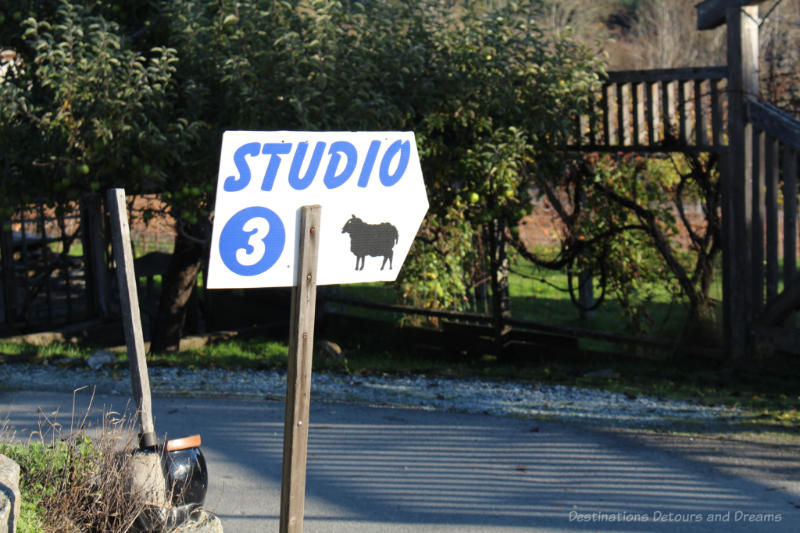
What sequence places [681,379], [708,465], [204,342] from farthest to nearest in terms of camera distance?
[204,342] → [681,379] → [708,465]

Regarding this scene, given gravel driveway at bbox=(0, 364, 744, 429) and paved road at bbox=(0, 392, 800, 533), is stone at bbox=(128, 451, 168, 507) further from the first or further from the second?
gravel driveway at bbox=(0, 364, 744, 429)

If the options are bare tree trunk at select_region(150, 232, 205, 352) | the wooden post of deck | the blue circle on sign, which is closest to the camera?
the blue circle on sign

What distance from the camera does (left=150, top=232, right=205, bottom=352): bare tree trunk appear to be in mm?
9898

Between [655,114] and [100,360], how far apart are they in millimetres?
5684

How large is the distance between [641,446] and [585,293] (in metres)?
5.96

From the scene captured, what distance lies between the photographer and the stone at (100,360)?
800cm

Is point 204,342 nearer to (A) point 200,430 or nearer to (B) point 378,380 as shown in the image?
(B) point 378,380

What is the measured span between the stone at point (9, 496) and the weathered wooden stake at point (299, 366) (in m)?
1.01

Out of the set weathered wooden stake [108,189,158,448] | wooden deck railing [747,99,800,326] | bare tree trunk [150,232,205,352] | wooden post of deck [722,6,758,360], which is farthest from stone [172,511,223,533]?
bare tree trunk [150,232,205,352]

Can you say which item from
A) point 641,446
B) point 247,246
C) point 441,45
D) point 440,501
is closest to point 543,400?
point 641,446

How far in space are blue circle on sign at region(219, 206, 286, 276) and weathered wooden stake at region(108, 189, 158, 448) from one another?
40.2 inches

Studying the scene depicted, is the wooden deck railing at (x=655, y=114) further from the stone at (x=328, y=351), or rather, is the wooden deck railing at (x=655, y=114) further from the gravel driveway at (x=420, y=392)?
the stone at (x=328, y=351)

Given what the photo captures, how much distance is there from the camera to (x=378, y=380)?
301 inches

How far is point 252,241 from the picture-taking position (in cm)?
306
